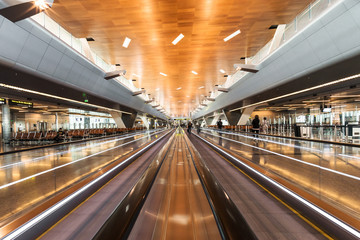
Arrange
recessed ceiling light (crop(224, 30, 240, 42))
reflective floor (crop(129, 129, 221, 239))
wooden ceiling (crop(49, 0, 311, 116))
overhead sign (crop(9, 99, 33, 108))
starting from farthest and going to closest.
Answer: overhead sign (crop(9, 99, 33, 108)), recessed ceiling light (crop(224, 30, 240, 42)), wooden ceiling (crop(49, 0, 311, 116)), reflective floor (crop(129, 129, 221, 239))

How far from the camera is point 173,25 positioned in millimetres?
8656

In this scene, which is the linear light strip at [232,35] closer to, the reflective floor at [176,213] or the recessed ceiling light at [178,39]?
the recessed ceiling light at [178,39]

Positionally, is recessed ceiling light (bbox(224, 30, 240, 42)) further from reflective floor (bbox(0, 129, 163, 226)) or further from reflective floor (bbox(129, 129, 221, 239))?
reflective floor (bbox(0, 129, 163, 226))

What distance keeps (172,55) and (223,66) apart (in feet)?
16.1

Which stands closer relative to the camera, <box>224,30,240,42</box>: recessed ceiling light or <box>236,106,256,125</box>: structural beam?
<box>224,30,240,42</box>: recessed ceiling light

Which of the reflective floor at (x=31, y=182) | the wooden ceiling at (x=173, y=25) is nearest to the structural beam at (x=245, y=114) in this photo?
the wooden ceiling at (x=173, y=25)

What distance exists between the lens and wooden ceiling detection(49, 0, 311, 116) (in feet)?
23.9

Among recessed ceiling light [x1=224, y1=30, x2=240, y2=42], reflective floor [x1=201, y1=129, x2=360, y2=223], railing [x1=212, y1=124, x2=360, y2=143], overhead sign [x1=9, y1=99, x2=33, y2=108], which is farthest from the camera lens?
overhead sign [x1=9, y1=99, x2=33, y2=108]

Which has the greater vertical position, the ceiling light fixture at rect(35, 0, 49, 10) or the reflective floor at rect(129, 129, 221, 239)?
the ceiling light fixture at rect(35, 0, 49, 10)

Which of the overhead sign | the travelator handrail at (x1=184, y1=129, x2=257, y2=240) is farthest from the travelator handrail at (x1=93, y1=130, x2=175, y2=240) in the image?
the overhead sign

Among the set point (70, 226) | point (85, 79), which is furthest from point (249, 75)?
point (70, 226)

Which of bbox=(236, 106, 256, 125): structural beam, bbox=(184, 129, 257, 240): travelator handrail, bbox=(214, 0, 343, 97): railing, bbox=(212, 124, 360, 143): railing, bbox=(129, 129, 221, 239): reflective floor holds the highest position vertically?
bbox=(214, 0, 343, 97): railing

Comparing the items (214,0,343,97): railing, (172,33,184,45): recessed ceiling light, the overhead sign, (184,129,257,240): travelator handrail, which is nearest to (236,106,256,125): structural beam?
(214,0,343,97): railing

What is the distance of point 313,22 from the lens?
7.38m
